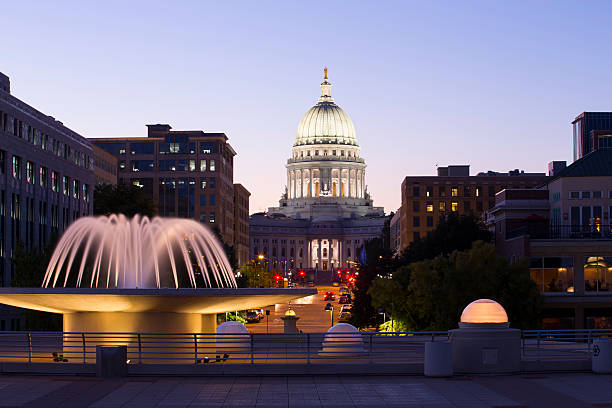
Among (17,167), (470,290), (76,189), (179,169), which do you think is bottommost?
(470,290)

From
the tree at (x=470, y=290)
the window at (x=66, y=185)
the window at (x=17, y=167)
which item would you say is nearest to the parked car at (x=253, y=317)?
the window at (x=66, y=185)

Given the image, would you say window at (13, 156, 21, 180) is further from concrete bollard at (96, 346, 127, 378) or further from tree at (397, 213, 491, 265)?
concrete bollard at (96, 346, 127, 378)

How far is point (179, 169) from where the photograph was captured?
180125mm

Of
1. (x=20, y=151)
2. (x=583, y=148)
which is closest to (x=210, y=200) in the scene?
(x=583, y=148)

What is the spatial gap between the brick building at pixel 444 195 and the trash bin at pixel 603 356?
468 ft

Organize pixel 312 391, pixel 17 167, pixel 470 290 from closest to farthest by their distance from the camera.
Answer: pixel 312 391, pixel 470 290, pixel 17 167

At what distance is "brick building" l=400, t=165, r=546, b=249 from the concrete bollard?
5729 inches

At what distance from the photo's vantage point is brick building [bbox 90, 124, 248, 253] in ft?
583

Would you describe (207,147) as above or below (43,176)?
above

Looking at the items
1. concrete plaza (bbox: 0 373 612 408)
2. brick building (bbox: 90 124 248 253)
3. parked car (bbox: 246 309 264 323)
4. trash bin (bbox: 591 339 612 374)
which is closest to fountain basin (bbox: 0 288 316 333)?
concrete plaza (bbox: 0 373 612 408)

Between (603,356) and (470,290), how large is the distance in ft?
113

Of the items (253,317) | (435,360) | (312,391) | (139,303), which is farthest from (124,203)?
(312,391)

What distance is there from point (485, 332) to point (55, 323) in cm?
3302

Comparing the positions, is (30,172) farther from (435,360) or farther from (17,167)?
(435,360)
